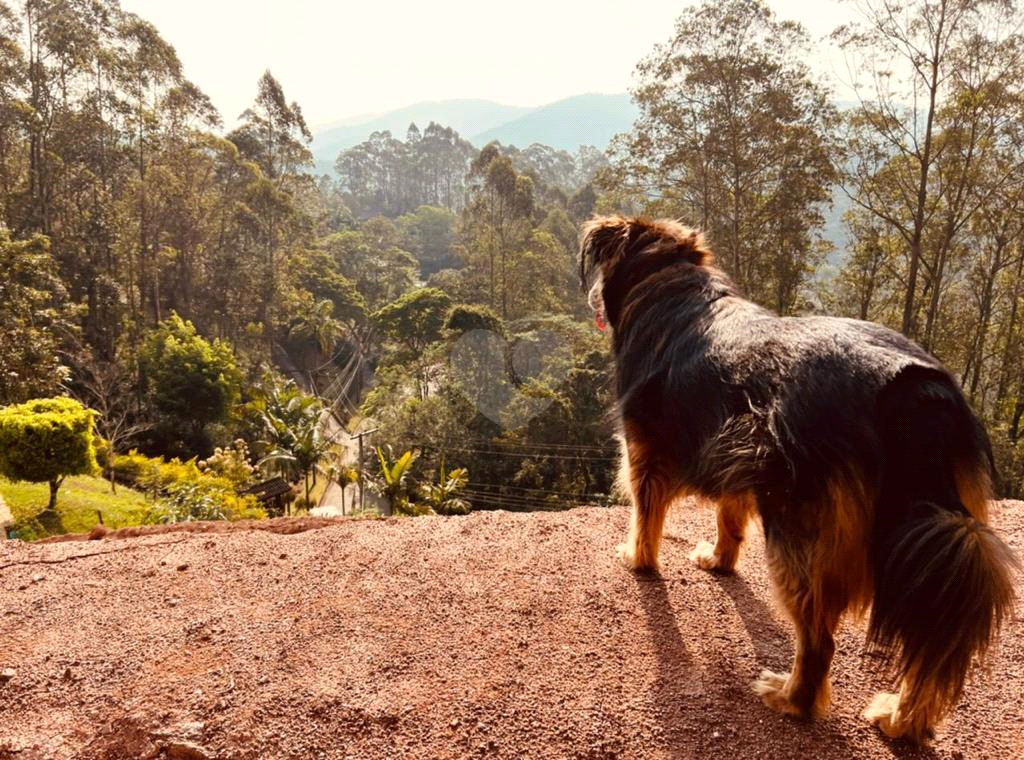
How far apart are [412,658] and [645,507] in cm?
130

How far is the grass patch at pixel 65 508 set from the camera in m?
9.93

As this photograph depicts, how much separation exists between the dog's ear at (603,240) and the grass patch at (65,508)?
9.02 meters

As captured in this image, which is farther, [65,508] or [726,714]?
[65,508]

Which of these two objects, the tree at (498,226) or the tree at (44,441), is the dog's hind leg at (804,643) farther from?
the tree at (498,226)

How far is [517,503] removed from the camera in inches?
674

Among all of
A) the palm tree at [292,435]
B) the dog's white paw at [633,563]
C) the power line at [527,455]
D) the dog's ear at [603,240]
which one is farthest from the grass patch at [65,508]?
the dog's ear at [603,240]

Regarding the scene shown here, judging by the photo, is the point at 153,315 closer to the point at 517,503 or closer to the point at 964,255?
the point at 517,503

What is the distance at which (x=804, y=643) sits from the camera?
6.37ft

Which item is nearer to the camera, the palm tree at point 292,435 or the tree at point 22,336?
the tree at point 22,336

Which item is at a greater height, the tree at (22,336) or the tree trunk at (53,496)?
the tree at (22,336)

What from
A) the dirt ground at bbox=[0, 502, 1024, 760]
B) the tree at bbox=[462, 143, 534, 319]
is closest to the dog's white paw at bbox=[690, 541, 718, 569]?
the dirt ground at bbox=[0, 502, 1024, 760]

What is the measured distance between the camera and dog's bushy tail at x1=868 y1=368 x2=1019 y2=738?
5.14 feet

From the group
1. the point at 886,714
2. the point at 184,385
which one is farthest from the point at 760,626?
the point at 184,385

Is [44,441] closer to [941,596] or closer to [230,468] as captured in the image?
[230,468]
